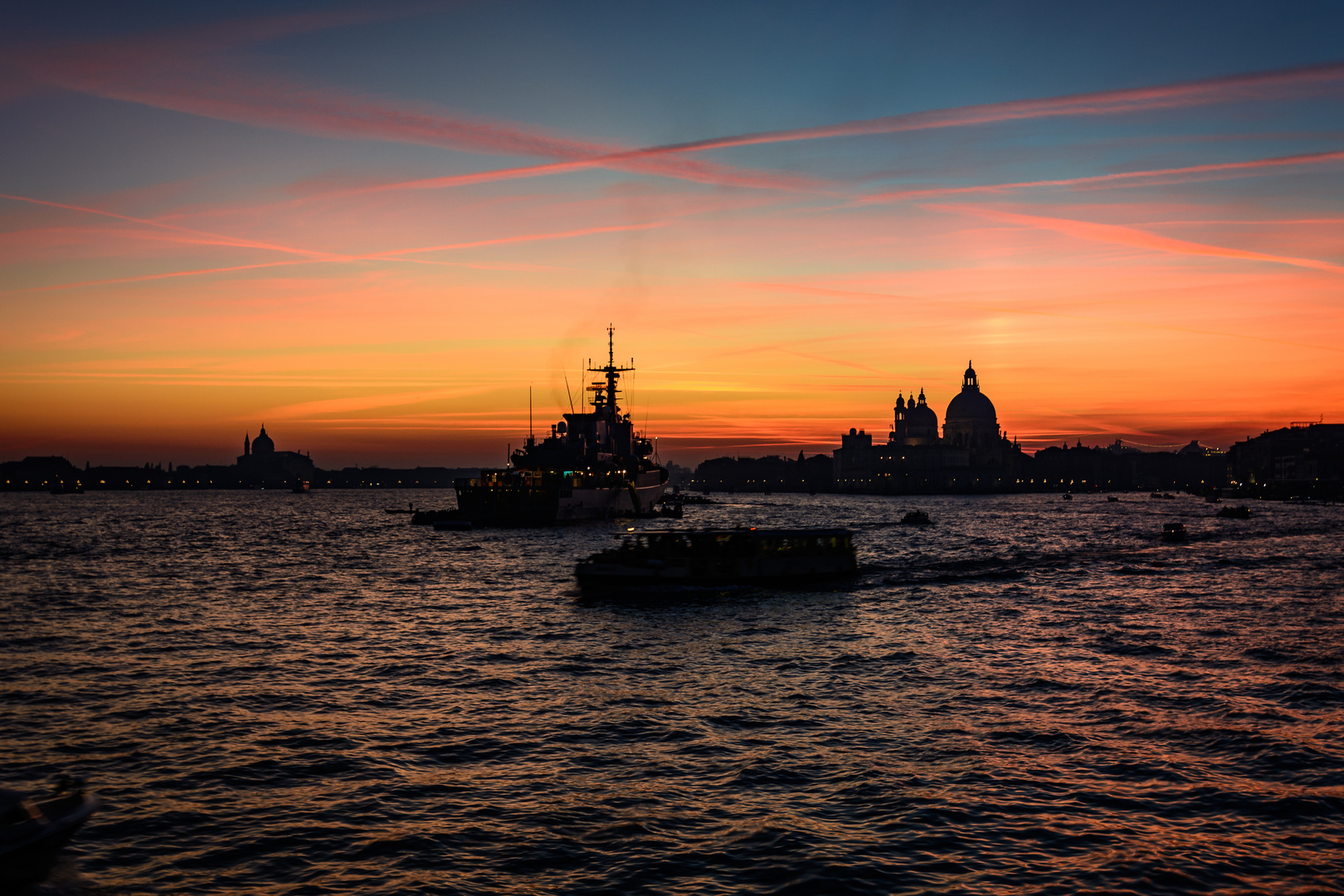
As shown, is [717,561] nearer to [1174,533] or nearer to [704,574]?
[704,574]

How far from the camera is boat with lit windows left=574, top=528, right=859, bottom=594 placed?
52156 millimetres

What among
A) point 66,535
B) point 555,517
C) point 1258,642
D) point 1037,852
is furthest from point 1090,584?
point 66,535

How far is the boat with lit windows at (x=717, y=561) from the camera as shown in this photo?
52156 mm

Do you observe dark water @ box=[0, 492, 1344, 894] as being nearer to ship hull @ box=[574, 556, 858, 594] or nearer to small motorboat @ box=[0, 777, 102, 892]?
small motorboat @ box=[0, 777, 102, 892]

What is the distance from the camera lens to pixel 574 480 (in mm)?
134375

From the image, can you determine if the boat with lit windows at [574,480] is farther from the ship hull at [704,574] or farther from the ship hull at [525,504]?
the ship hull at [704,574]

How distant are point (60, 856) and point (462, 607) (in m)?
32.4

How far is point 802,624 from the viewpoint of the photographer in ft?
138

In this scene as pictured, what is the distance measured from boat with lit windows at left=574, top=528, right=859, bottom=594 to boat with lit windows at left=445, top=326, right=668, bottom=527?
71921 millimetres

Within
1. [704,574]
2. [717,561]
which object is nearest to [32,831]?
[704,574]

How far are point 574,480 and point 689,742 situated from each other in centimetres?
11253

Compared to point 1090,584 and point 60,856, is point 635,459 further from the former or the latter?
point 60,856

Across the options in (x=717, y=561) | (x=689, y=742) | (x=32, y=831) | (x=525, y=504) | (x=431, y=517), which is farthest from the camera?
(x=431, y=517)

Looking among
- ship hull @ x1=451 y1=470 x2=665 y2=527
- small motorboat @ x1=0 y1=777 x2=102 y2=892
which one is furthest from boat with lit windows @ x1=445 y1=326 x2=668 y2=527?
small motorboat @ x1=0 y1=777 x2=102 y2=892
